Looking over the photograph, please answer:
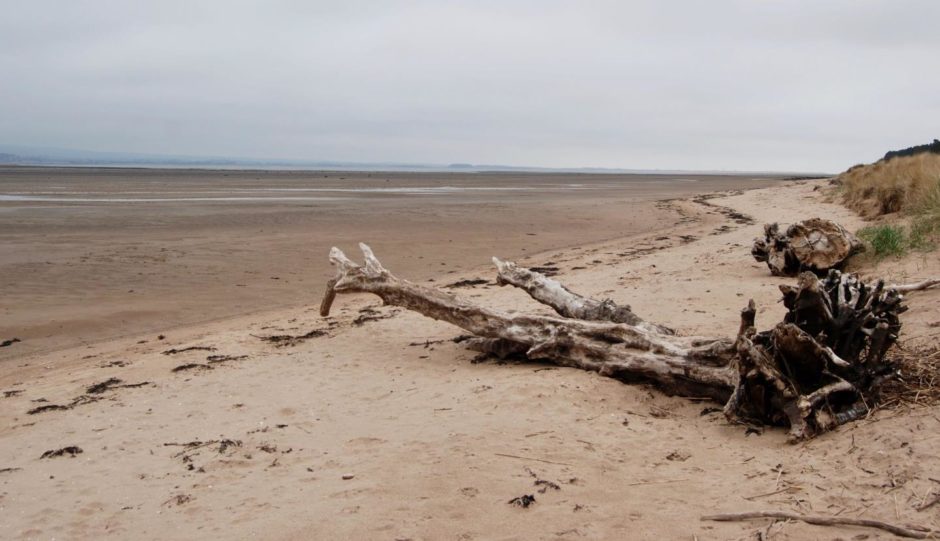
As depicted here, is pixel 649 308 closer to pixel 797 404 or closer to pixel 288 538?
pixel 797 404

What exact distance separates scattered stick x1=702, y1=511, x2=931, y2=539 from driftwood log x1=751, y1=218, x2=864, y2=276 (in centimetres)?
618

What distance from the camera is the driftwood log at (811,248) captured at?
28.5ft

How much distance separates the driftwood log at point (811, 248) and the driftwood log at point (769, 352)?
394 centimetres

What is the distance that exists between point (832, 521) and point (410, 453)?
2.21 m

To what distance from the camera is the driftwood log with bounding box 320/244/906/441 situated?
13.7ft

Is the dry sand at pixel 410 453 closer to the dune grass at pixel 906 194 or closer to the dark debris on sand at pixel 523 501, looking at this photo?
the dark debris on sand at pixel 523 501

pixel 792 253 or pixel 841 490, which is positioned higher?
pixel 792 253

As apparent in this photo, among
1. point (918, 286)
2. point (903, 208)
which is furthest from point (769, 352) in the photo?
point (903, 208)

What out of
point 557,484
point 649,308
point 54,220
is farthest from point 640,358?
point 54,220

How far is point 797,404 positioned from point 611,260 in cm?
913

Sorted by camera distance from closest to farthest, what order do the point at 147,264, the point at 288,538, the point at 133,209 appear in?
the point at 288,538 → the point at 147,264 → the point at 133,209

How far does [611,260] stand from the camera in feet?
43.2

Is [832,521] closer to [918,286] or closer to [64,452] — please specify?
[918,286]

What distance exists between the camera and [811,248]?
8844mm
